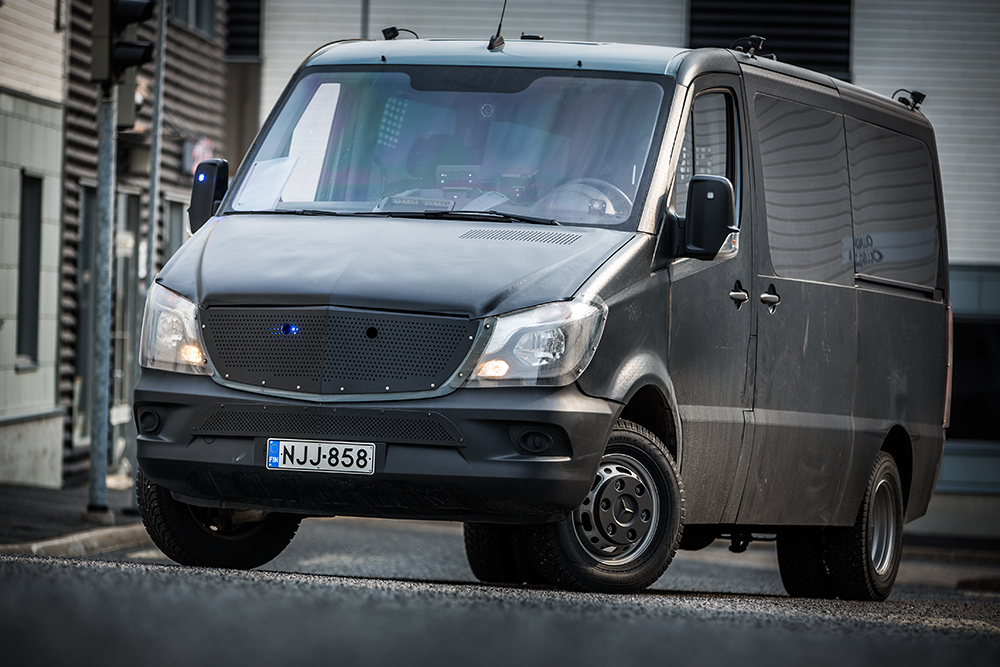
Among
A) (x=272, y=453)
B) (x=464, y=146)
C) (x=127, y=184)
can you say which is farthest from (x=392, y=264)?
(x=127, y=184)

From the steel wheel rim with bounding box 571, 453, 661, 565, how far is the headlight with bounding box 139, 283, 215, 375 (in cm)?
159

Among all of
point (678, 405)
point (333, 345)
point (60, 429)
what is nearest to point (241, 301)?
point (333, 345)

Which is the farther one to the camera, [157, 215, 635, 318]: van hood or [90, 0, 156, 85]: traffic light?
[90, 0, 156, 85]: traffic light

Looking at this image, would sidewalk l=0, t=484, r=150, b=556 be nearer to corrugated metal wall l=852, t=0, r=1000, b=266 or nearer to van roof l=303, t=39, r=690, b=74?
van roof l=303, t=39, r=690, b=74

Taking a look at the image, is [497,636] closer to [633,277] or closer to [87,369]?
[633,277]

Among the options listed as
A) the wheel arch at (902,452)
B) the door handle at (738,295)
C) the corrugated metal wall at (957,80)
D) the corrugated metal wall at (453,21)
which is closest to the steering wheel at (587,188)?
the door handle at (738,295)

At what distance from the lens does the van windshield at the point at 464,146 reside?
752 cm

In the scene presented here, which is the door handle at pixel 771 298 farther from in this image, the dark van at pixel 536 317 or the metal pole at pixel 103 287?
the metal pole at pixel 103 287

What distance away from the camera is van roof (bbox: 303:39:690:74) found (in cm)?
800

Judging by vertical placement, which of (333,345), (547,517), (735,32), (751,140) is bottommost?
(547,517)

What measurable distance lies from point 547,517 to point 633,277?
1057mm

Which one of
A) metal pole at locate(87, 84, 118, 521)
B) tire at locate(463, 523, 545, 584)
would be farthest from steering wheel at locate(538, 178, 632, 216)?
metal pole at locate(87, 84, 118, 521)

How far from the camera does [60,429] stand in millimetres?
19781

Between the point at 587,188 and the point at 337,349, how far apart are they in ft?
4.80
